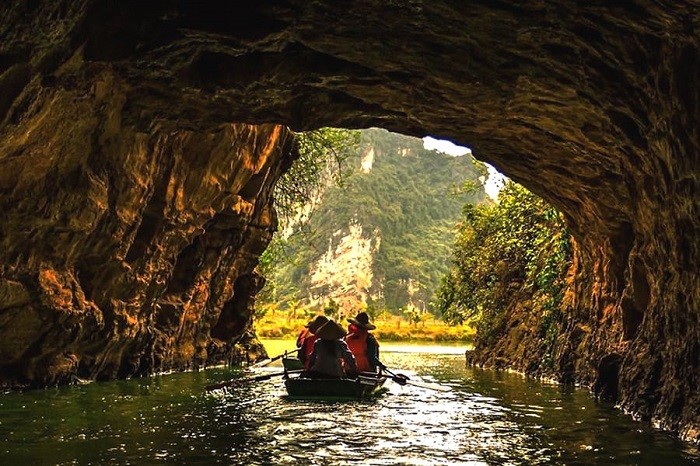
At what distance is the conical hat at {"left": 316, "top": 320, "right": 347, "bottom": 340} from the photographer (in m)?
12.6

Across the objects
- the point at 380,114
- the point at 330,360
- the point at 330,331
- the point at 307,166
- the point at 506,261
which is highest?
the point at 307,166

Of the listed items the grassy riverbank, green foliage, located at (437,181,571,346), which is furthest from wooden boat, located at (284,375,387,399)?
the grassy riverbank

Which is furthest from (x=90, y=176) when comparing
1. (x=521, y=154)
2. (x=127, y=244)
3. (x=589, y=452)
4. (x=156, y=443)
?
(x=589, y=452)

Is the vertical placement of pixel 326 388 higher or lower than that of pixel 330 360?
lower

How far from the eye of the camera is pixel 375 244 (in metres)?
124

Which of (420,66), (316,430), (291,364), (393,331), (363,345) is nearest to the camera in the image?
(316,430)

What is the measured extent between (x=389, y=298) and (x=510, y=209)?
9070 centimetres

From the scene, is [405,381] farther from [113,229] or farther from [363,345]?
[113,229]

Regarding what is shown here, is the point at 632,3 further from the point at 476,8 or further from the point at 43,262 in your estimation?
the point at 43,262

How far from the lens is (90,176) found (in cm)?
1381

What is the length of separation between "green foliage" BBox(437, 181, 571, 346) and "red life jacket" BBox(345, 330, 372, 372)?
7.77 metres

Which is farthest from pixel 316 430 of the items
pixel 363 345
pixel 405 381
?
pixel 363 345

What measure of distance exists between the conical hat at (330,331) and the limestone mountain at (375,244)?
97.3 metres

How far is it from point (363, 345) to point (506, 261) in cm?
1336
